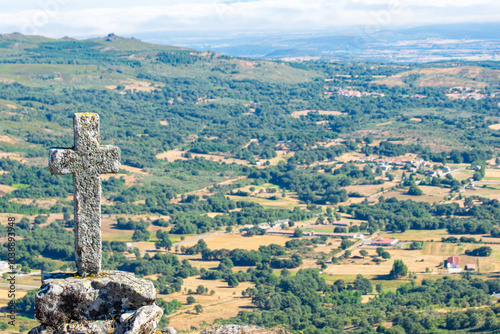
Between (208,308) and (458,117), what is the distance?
372 feet

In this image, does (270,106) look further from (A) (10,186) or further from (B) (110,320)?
(B) (110,320)

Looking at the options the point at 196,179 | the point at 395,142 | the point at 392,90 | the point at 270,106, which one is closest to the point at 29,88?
the point at 270,106

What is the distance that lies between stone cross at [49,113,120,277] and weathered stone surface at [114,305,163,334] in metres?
0.91

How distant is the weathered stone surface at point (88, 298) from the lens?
7332mm

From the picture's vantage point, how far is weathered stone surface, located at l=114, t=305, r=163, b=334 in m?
6.95

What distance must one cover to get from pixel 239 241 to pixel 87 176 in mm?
53321

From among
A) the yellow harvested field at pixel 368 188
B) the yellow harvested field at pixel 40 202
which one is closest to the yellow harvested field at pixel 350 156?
the yellow harvested field at pixel 368 188

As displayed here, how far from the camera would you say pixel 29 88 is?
150 meters

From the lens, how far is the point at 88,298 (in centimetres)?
742

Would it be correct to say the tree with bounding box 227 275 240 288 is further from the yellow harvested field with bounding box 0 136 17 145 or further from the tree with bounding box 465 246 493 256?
the yellow harvested field with bounding box 0 136 17 145


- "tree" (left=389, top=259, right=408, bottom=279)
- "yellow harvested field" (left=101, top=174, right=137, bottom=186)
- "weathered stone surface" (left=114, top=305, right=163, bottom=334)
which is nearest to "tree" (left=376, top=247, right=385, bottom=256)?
"tree" (left=389, top=259, right=408, bottom=279)

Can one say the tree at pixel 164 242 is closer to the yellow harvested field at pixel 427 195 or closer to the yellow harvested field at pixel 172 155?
the yellow harvested field at pixel 427 195

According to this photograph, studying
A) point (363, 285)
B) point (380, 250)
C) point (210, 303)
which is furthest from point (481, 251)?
point (210, 303)

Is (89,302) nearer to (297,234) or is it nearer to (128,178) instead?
(297,234)
